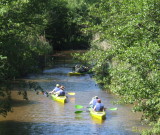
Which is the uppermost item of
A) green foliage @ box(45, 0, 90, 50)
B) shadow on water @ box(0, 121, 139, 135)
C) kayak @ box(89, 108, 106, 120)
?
green foliage @ box(45, 0, 90, 50)

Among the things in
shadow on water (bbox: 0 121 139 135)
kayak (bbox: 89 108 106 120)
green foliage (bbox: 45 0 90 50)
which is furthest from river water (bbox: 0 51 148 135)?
green foliage (bbox: 45 0 90 50)

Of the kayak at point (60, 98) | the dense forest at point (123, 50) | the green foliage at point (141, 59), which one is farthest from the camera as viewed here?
the kayak at point (60, 98)

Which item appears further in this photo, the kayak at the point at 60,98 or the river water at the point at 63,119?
the kayak at the point at 60,98

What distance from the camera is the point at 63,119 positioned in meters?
19.7

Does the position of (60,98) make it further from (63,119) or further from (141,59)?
(141,59)

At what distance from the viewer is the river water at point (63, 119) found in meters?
17.4

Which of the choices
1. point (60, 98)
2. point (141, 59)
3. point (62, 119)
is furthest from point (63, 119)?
point (141, 59)

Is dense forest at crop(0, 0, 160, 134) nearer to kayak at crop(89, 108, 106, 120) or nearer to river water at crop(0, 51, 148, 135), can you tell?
kayak at crop(89, 108, 106, 120)

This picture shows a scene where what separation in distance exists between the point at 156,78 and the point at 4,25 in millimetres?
6359

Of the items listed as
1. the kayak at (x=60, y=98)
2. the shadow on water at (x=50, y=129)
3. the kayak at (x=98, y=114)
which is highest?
the kayak at (x=60, y=98)

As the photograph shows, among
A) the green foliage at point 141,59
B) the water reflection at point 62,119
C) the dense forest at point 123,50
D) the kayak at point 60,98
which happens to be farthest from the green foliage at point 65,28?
the green foliage at point 141,59

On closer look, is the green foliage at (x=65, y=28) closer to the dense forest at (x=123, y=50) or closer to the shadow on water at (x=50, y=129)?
the dense forest at (x=123, y=50)

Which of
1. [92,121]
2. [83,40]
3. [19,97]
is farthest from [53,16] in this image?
[92,121]

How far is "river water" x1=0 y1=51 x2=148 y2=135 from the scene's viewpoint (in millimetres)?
17375
